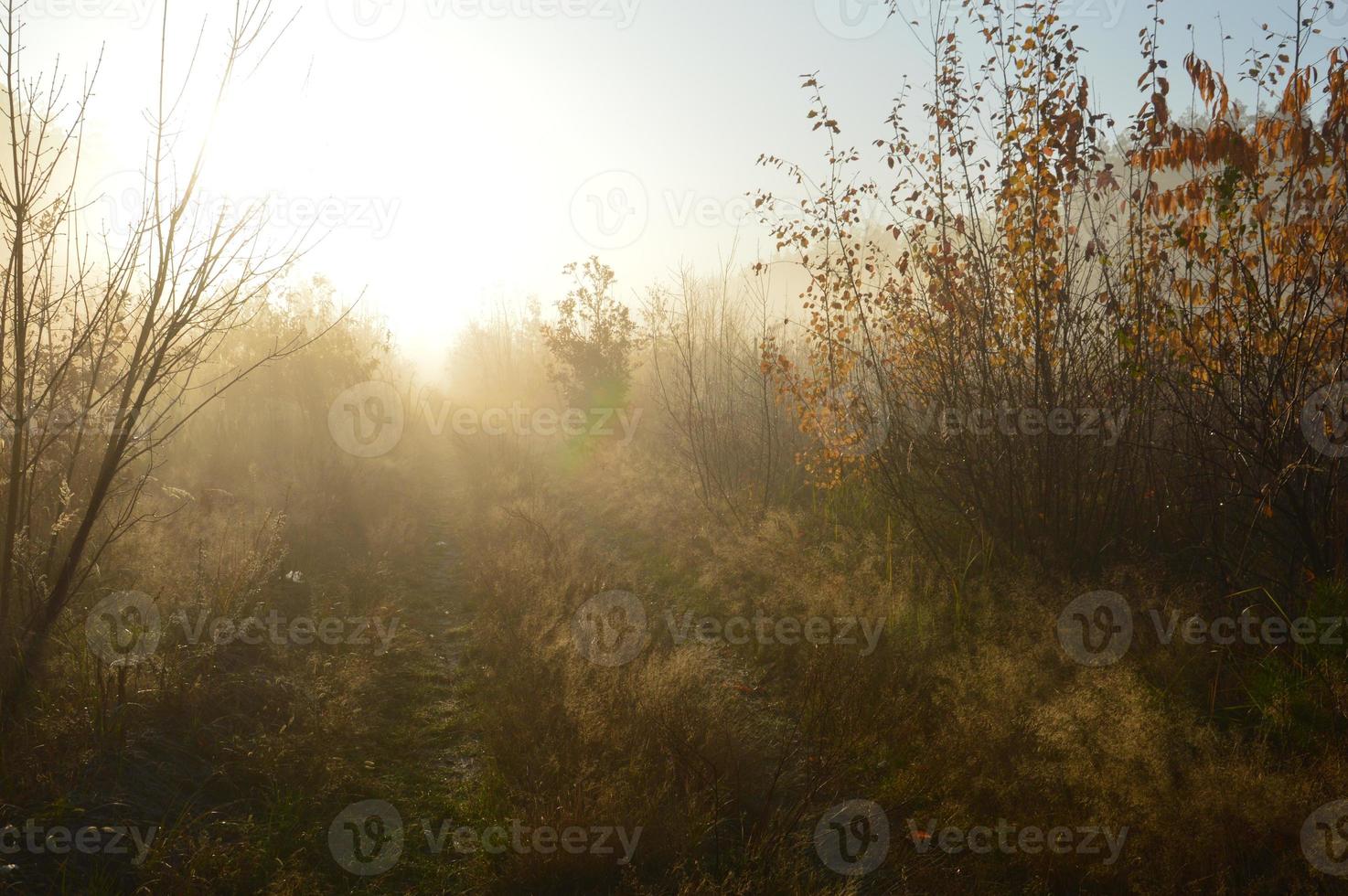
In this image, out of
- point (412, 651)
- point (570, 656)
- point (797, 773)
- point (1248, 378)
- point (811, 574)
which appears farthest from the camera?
point (811, 574)

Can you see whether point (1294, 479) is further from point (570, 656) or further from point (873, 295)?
point (570, 656)

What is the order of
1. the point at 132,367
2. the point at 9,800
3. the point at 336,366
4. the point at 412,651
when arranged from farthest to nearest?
the point at 336,366 < the point at 412,651 < the point at 132,367 < the point at 9,800

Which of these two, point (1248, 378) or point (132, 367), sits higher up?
point (132, 367)

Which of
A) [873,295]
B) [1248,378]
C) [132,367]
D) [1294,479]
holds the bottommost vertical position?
[1294,479]

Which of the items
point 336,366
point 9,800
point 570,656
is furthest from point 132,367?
point 336,366

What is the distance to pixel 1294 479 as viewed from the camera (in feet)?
16.3

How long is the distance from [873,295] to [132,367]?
5.46 metres

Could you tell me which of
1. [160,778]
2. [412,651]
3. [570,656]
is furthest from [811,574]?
[160,778]

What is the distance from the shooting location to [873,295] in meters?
6.97

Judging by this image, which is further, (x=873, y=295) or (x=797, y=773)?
(x=873, y=295)

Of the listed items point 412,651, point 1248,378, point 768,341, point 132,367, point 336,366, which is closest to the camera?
point 132,367

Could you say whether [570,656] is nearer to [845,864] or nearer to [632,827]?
[632,827]

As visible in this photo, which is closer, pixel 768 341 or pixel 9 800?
pixel 9 800

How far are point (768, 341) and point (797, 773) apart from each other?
4.85 metres
